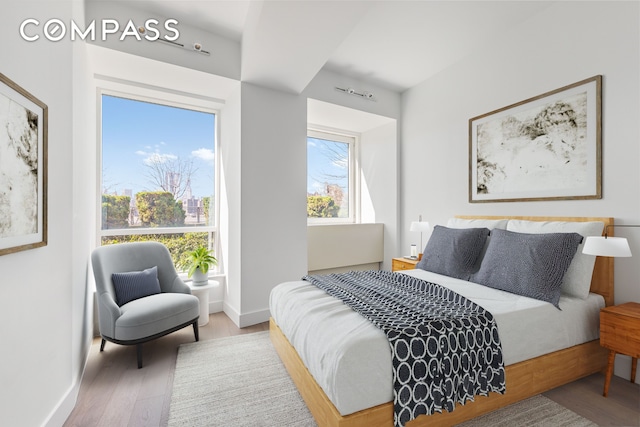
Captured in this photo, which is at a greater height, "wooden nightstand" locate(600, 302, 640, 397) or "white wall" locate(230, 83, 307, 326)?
"white wall" locate(230, 83, 307, 326)

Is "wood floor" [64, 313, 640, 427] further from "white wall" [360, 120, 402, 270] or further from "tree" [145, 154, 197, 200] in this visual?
"white wall" [360, 120, 402, 270]

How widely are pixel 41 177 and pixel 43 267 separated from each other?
18.7 inches

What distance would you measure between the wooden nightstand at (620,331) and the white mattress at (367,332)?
5.0 inches

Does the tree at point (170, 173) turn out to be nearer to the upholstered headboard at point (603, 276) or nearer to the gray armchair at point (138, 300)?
the gray armchair at point (138, 300)

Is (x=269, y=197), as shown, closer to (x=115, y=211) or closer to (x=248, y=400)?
(x=115, y=211)

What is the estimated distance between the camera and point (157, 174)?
3305mm

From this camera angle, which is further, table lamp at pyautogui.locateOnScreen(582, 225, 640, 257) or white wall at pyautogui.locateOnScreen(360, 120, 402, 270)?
white wall at pyautogui.locateOnScreen(360, 120, 402, 270)

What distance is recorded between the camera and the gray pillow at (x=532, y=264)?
1.95m

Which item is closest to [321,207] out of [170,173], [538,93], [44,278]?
[170,173]

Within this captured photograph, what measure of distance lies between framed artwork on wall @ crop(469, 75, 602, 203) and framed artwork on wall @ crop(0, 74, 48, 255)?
3628 millimetres

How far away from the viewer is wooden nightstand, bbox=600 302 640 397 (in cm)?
172

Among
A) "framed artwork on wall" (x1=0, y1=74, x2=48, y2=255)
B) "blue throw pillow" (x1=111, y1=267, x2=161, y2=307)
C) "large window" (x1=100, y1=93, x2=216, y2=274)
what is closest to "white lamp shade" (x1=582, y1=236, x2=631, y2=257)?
"framed artwork on wall" (x1=0, y1=74, x2=48, y2=255)

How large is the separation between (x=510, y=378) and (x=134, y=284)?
291 centimetres

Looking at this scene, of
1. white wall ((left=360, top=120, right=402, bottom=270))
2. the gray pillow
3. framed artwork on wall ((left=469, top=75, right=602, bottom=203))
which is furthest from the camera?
white wall ((left=360, top=120, right=402, bottom=270))
